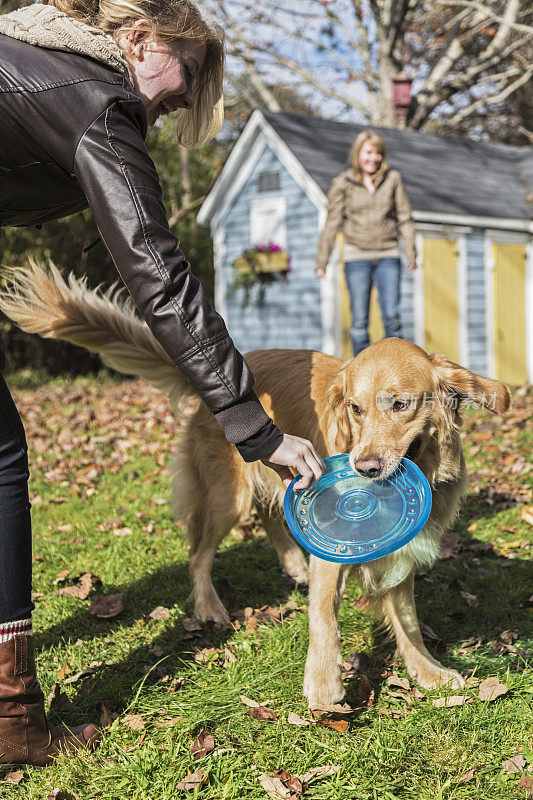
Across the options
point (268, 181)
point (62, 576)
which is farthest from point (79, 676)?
point (268, 181)

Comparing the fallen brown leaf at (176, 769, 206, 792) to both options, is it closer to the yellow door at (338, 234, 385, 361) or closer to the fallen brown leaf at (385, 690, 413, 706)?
the fallen brown leaf at (385, 690, 413, 706)

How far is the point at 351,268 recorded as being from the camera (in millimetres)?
7879

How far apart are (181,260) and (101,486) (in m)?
4.55

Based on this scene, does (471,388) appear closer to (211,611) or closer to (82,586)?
(211,611)

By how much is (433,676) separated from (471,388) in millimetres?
1184

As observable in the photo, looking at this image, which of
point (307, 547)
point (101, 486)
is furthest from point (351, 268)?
point (307, 547)

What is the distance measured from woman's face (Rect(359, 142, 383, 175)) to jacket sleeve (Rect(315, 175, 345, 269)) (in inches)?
12.0

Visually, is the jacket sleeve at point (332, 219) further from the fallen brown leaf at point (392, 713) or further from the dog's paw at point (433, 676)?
the fallen brown leaf at point (392, 713)

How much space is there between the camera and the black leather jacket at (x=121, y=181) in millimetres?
1930

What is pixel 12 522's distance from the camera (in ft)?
7.75

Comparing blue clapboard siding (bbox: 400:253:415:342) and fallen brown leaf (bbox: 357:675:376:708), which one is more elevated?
fallen brown leaf (bbox: 357:675:376:708)

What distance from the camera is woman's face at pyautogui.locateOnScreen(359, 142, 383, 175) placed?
7.61 metres

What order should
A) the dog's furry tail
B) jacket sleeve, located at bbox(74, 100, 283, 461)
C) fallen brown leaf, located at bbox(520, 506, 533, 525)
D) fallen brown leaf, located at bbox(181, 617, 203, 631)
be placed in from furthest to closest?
1. fallen brown leaf, located at bbox(520, 506, 533, 525)
2. fallen brown leaf, located at bbox(181, 617, 203, 631)
3. the dog's furry tail
4. jacket sleeve, located at bbox(74, 100, 283, 461)

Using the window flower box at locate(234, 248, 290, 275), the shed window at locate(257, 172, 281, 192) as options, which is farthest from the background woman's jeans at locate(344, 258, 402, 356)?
the shed window at locate(257, 172, 281, 192)
